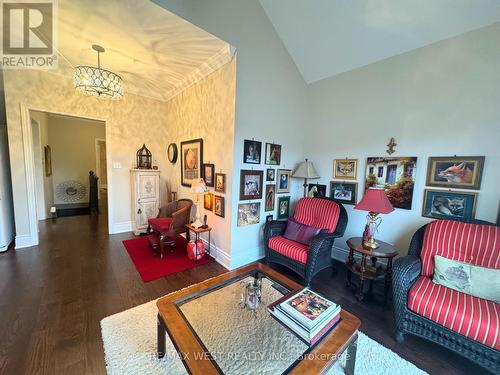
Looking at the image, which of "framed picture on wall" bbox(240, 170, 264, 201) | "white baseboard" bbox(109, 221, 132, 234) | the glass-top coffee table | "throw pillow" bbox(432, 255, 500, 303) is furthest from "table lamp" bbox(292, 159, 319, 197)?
"white baseboard" bbox(109, 221, 132, 234)

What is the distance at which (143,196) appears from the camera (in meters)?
3.92

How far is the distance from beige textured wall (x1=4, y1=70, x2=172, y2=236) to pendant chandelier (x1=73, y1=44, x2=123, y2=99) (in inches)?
52.1

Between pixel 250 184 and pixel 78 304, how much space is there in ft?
7.40

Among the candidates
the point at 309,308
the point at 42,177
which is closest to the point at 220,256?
the point at 309,308

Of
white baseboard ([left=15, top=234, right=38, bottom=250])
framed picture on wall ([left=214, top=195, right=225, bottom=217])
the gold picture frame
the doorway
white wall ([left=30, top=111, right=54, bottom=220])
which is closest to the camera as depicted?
framed picture on wall ([left=214, top=195, right=225, bottom=217])

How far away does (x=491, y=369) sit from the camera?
1.31 metres

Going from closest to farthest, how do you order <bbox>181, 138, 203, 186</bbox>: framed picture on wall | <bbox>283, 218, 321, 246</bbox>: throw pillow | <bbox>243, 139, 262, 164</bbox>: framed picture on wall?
<bbox>283, 218, 321, 246</bbox>: throw pillow, <bbox>243, 139, 262, 164</bbox>: framed picture on wall, <bbox>181, 138, 203, 186</bbox>: framed picture on wall

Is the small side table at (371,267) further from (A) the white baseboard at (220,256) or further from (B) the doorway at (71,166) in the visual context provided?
(B) the doorway at (71,166)

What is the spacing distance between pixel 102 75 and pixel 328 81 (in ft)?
10.5

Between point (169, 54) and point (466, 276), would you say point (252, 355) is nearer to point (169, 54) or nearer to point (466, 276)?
point (466, 276)

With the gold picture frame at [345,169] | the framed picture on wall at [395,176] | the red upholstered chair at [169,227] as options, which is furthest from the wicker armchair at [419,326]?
the red upholstered chair at [169,227]

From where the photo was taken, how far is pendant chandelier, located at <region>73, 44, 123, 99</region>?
7.64ft

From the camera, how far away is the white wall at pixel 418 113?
2.03 metres
